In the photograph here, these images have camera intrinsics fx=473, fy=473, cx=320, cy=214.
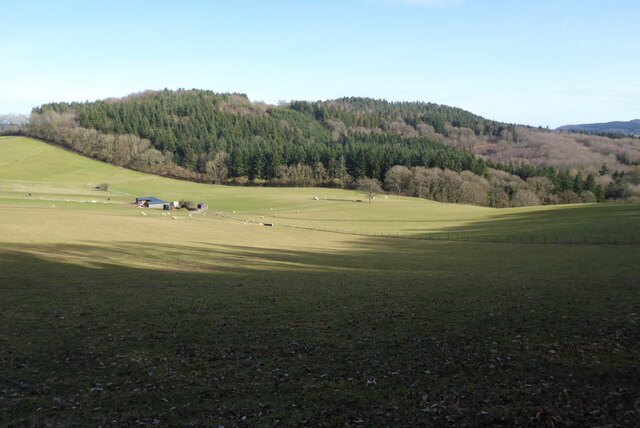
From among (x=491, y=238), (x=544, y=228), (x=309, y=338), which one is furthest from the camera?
(x=544, y=228)

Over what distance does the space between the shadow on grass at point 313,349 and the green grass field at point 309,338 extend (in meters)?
0.07

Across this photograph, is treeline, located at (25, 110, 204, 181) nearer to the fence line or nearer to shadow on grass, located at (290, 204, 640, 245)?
shadow on grass, located at (290, 204, 640, 245)

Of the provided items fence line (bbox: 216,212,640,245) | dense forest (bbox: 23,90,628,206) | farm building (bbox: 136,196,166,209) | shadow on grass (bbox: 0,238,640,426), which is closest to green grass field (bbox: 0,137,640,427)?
shadow on grass (bbox: 0,238,640,426)

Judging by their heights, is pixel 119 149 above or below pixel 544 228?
above

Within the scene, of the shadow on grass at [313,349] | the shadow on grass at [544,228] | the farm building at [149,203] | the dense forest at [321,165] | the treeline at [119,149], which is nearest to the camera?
the shadow on grass at [313,349]

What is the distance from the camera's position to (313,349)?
15922 millimetres

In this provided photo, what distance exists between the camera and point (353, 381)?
13.2m

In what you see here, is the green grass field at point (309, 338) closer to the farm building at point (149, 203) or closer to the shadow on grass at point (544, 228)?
the shadow on grass at point (544, 228)

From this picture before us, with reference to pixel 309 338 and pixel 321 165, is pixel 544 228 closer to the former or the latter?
pixel 309 338

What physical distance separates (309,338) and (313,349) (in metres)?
1.18

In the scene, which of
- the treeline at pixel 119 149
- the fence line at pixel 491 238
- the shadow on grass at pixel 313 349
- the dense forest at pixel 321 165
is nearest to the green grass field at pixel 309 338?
the shadow on grass at pixel 313 349

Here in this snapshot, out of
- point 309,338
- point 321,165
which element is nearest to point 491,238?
point 309,338

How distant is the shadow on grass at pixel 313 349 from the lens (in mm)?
11539

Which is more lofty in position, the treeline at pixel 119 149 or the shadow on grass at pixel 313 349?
the treeline at pixel 119 149
